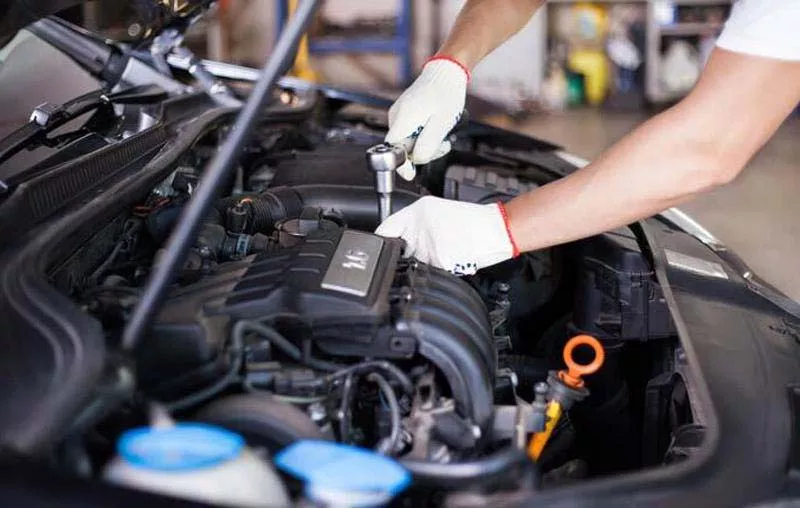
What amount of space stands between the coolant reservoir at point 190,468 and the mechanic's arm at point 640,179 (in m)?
0.64

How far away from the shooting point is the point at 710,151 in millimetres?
1310

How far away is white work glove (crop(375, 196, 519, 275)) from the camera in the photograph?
1.43 m

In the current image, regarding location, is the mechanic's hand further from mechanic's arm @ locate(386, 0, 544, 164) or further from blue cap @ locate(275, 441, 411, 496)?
blue cap @ locate(275, 441, 411, 496)

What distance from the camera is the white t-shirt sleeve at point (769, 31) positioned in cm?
127

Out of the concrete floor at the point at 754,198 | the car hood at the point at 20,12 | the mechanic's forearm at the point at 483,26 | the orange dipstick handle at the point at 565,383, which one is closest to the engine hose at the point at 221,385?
the orange dipstick handle at the point at 565,383

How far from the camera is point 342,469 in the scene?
85 centimetres

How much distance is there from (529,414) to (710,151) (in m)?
0.45

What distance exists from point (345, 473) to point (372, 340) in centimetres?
28

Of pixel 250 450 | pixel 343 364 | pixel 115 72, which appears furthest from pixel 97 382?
pixel 115 72

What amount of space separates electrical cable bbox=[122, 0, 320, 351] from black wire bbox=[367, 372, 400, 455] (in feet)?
0.93

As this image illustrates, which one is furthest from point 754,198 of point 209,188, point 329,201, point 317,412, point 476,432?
point 209,188

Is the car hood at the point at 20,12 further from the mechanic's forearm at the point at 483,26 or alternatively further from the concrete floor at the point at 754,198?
the concrete floor at the point at 754,198

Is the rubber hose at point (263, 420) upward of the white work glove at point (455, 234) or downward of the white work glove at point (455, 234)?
downward

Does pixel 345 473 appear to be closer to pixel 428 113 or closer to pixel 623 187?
pixel 623 187
